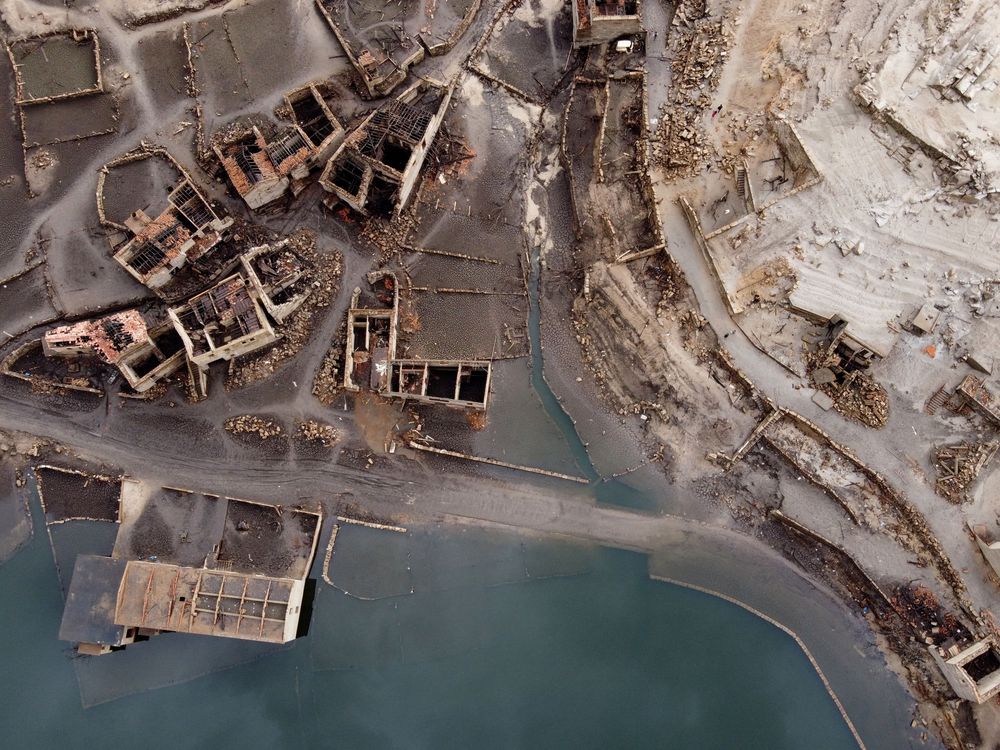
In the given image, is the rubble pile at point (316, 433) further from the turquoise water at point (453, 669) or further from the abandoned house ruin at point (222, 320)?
the abandoned house ruin at point (222, 320)

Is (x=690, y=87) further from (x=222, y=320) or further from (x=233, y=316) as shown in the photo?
(x=222, y=320)

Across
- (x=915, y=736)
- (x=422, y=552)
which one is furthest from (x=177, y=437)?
(x=915, y=736)

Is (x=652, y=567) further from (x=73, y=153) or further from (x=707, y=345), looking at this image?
(x=73, y=153)

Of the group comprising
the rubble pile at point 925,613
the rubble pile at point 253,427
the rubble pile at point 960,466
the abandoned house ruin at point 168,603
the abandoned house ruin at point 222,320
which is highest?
the abandoned house ruin at point 222,320

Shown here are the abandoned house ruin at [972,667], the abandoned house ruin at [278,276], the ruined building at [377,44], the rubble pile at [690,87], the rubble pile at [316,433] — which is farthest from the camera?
the ruined building at [377,44]

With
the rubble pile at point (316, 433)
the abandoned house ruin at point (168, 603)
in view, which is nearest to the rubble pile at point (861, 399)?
the rubble pile at point (316, 433)

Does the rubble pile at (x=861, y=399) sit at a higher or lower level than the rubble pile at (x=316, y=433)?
higher

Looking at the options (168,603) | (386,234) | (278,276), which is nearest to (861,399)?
(386,234)

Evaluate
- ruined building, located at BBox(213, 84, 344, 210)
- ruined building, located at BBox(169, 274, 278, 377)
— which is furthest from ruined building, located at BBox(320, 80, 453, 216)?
ruined building, located at BBox(169, 274, 278, 377)
